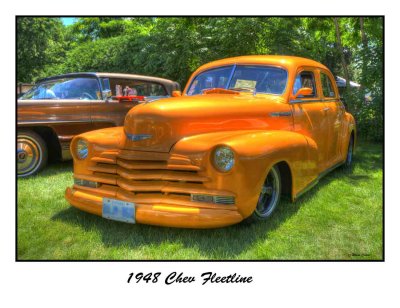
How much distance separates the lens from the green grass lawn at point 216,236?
2.71m

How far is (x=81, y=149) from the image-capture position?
346 centimetres

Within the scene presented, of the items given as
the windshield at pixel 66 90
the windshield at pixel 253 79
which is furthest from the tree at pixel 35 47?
the windshield at pixel 253 79

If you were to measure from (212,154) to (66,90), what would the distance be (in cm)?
381

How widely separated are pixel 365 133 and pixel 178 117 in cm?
713

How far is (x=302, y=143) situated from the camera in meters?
3.56

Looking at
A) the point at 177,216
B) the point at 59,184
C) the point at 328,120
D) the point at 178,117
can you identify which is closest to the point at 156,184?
the point at 177,216

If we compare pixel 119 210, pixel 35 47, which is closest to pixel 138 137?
pixel 119 210

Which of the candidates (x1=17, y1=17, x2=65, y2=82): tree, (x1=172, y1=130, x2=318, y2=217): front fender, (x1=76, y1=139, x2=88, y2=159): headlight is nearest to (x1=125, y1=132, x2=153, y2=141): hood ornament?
(x1=172, y1=130, x2=318, y2=217): front fender

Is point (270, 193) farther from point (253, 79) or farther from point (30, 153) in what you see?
point (30, 153)

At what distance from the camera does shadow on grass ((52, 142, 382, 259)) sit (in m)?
2.77

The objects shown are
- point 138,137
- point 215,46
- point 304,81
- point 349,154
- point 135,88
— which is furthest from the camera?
point 215,46

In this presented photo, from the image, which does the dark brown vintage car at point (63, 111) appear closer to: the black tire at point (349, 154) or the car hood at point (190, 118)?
the car hood at point (190, 118)

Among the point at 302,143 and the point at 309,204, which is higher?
the point at 302,143

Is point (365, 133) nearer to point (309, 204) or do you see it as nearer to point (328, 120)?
point (328, 120)
